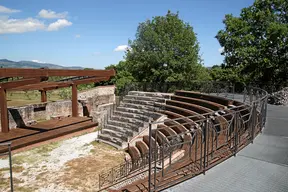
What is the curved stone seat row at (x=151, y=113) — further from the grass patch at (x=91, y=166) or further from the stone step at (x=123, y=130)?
the grass patch at (x=91, y=166)

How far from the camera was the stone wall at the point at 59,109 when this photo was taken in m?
15.1

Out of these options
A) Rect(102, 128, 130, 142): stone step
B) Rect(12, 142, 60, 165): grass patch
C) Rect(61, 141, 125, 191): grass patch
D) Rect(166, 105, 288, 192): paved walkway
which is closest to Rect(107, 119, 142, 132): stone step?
Rect(102, 128, 130, 142): stone step

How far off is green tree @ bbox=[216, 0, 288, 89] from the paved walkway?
13.0 meters

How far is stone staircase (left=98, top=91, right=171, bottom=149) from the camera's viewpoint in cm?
1317

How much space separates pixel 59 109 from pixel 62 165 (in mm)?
9116

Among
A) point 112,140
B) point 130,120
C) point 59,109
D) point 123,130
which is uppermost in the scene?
point 59,109

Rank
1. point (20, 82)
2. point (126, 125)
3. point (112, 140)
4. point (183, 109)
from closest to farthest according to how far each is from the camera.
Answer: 1. point (20, 82)
2. point (112, 140)
3. point (183, 109)
4. point (126, 125)

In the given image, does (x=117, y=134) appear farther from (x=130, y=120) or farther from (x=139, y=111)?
(x=139, y=111)

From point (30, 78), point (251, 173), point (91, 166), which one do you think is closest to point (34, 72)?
point (30, 78)

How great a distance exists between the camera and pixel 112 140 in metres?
13.3

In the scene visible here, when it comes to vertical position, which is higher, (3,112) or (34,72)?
(34,72)

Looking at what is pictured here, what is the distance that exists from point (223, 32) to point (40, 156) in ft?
55.2

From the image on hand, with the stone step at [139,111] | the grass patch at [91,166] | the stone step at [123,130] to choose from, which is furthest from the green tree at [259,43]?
the grass patch at [91,166]

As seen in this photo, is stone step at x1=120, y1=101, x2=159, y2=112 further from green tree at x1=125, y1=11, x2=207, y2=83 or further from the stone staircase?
green tree at x1=125, y1=11, x2=207, y2=83
